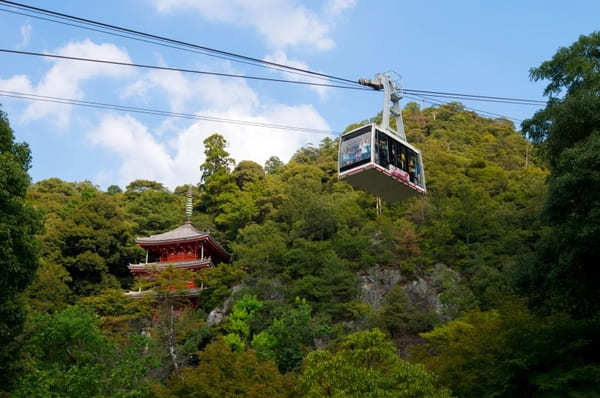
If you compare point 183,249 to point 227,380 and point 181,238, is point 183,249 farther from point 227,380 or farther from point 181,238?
point 227,380

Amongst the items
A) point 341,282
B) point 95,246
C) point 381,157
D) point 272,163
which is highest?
point 272,163

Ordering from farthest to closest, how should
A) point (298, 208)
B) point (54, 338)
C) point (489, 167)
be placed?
point (489, 167), point (298, 208), point (54, 338)

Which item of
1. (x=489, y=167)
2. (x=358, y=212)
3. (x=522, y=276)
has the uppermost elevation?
(x=489, y=167)

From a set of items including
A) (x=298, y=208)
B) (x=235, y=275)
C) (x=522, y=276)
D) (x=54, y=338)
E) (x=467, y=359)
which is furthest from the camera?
(x=298, y=208)

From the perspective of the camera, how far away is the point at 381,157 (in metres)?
19.6

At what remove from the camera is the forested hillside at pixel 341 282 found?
12992 mm

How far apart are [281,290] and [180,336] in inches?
234

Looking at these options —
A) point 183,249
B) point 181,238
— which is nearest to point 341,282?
point 181,238

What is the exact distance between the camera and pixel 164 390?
15.9 m

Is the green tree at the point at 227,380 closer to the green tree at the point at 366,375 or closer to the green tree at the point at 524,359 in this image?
the green tree at the point at 366,375

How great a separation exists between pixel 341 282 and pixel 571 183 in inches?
649

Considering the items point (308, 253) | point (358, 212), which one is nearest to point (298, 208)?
point (358, 212)

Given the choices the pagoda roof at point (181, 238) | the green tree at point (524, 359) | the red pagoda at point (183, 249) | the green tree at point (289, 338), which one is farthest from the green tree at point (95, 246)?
the green tree at point (524, 359)

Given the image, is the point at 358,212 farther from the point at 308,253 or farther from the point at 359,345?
the point at 359,345
